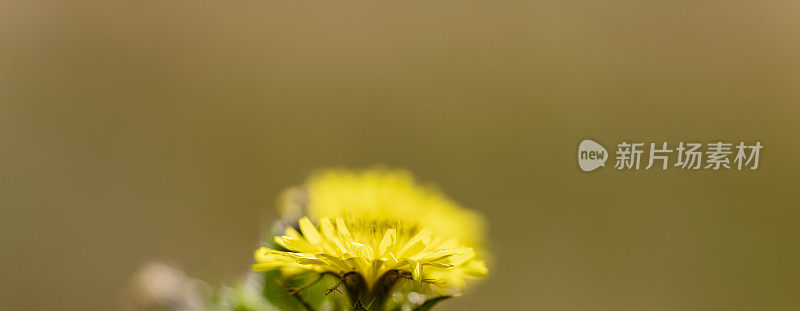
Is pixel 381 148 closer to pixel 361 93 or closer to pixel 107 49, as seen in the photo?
pixel 361 93

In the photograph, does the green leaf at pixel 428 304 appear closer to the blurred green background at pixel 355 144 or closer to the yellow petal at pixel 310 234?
the yellow petal at pixel 310 234

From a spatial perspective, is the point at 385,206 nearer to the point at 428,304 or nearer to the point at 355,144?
the point at 428,304

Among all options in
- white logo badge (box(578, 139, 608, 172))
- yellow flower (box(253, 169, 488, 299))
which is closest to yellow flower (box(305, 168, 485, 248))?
yellow flower (box(253, 169, 488, 299))

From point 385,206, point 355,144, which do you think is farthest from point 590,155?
point 385,206

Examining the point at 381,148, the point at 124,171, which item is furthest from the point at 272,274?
the point at 124,171

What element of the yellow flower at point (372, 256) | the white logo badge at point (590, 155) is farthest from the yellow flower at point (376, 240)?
the white logo badge at point (590, 155)

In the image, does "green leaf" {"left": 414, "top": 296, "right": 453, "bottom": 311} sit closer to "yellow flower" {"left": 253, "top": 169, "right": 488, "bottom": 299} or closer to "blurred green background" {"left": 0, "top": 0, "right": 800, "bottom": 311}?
"yellow flower" {"left": 253, "top": 169, "right": 488, "bottom": 299}
